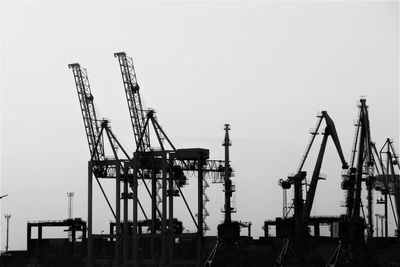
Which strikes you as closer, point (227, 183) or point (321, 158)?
point (321, 158)

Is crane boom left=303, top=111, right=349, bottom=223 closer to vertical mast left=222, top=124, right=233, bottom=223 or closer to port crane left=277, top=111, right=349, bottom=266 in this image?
port crane left=277, top=111, right=349, bottom=266

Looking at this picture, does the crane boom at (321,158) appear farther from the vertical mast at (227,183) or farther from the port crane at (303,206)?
the vertical mast at (227,183)

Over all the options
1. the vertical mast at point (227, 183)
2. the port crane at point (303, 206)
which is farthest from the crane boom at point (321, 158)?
the vertical mast at point (227, 183)

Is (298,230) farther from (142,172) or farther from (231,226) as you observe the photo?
(142,172)

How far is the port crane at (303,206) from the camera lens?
345 ft

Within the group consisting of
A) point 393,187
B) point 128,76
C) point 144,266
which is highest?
point 128,76

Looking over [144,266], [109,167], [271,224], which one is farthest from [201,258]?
[271,224]

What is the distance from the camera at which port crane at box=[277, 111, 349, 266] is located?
4139 inches

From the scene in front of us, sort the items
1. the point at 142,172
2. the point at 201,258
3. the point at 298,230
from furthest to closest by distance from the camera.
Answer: the point at 142,172, the point at 201,258, the point at 298,230

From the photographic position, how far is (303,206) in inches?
4134

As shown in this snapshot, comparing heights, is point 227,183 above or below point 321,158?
below

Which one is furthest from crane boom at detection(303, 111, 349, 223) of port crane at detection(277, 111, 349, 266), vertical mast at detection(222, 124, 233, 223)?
vertical mast at detection(222, 124, 233, 223)

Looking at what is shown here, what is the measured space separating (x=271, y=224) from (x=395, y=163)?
2046 centimetres

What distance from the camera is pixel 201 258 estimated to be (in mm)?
115062
